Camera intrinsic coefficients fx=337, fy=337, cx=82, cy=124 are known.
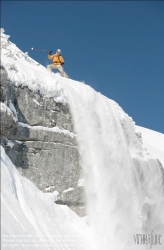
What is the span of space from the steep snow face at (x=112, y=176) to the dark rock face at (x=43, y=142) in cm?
54

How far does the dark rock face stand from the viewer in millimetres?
12420

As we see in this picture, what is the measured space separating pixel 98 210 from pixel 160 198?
619 cm

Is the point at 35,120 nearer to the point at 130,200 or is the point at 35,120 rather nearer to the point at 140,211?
the point at 130,200

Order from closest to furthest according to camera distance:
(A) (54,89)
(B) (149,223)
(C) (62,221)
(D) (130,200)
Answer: (C) (62,221), (A) (54,89), (D) (130,200), (B) (149,223)

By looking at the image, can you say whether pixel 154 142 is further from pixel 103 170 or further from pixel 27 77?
pixel 27 77

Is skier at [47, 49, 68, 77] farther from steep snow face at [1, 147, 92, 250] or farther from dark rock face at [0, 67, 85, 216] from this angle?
steep snow face at [1, 147, 92, 250]

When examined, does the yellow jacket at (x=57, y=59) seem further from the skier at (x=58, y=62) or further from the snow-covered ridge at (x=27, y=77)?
the snow-covered ridge at (x=27, y=77)

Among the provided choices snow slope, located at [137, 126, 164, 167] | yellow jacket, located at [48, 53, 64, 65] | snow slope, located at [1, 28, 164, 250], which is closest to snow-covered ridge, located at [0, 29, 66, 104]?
snow slope, located at [1, 28, 164, 250]

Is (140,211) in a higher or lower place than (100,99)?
lower

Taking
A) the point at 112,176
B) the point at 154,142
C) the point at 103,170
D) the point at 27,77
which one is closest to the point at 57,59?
the point at 27,77

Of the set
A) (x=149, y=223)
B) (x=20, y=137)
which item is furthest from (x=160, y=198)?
(x=20, y=137)

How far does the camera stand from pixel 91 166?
14.6 m

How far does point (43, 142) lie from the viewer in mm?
13547

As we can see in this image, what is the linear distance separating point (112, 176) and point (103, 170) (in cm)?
62
